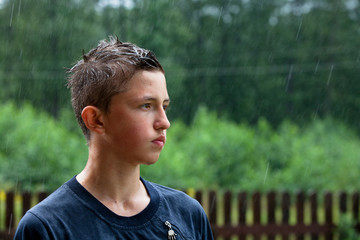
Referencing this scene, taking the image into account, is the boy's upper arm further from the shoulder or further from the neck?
the shoulder

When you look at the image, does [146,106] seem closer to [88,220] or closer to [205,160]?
[88,220]

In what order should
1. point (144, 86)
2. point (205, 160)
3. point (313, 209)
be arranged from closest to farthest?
1. point (144, 86)
2. point (313, 209)
3. point (205, 160)

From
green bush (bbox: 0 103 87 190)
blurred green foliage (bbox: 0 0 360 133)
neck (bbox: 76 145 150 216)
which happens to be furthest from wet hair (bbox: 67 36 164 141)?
blurred green foliage (bbox: 0 0 360 133)

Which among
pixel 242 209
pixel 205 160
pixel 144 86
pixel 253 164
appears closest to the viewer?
pixel 144 86

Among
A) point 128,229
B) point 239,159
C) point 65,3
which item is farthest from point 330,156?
point 65,3

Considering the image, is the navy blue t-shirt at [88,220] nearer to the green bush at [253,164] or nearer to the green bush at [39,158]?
the green bush at [39,158]

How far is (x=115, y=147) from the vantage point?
1329 mm

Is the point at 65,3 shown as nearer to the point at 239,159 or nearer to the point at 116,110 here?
the point at 239,159

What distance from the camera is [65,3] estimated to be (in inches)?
688

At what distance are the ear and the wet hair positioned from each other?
0.02m

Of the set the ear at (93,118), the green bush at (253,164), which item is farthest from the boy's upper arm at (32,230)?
the green bush at (253,164)

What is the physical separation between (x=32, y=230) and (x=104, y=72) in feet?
1.55

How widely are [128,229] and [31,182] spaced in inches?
273

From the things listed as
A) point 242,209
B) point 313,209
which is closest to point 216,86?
point 313,209
